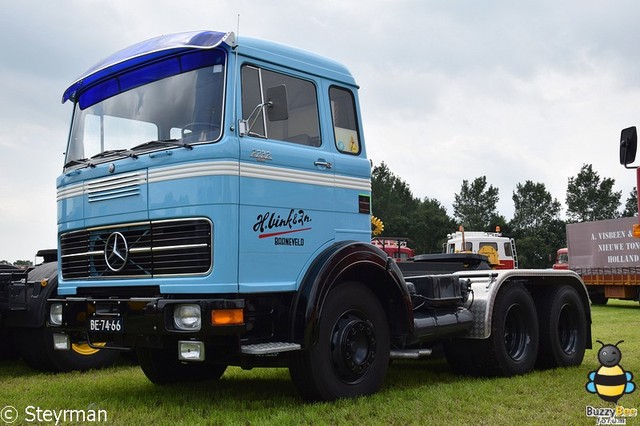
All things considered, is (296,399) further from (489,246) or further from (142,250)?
(489,246)

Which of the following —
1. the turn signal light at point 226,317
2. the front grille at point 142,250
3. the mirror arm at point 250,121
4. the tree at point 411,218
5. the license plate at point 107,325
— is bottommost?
the license plate at point 107,325

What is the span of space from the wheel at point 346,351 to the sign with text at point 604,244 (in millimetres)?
18728

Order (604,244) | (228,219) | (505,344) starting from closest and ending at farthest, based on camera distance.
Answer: (228,219) < (505,344) < (604,244)

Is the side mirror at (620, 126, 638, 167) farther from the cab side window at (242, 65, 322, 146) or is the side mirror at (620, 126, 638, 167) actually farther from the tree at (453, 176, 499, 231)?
the tree at (453, 176, 499, 231)

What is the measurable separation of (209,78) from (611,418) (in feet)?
13.5

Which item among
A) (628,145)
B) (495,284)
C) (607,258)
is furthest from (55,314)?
(607,258)

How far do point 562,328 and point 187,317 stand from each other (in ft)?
17.8

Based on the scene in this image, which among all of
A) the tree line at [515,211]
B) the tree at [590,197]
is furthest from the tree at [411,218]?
the tree at [590,197]

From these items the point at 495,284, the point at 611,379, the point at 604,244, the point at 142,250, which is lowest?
the point at 611,379

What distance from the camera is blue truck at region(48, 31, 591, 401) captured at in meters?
5.44

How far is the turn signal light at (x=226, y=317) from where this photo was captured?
17.2 feet

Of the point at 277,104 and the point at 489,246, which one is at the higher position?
the point at 277,104

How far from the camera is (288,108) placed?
6.21 meters

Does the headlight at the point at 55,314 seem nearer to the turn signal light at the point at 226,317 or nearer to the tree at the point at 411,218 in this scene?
the turn signal light at the point at 226,317
